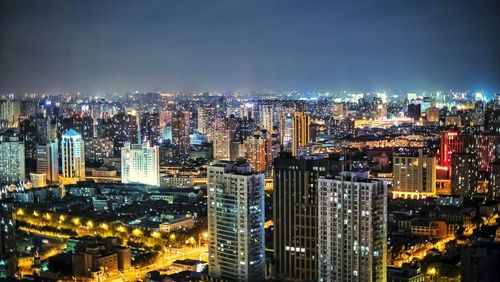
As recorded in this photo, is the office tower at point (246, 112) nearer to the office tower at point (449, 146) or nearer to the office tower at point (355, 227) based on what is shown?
the office tower at point (449, 146)

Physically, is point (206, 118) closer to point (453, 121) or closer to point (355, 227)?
point (453, 121)

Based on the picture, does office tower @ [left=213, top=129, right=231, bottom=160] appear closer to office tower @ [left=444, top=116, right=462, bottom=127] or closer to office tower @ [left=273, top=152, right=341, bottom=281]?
office tower @ [left=444, top=116, right=462, bottom=127]

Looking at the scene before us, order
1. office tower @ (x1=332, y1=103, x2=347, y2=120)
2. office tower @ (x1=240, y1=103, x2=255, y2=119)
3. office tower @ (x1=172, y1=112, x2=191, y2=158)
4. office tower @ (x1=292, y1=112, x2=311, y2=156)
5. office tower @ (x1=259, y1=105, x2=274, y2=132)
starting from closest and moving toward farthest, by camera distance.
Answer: office tower @ (x1=292, y1=112, x2=311, y2=156) → office tower @ (x1=172, y1=112, x2=191, y2=158) → office tower @ (x1=259, y1=105, x2=274, y2=132) → office tower @ (x1=240, y1=103, x2=255, y2=119) → office tower @ (x1=332, y1=103, x2=347, y2=120)

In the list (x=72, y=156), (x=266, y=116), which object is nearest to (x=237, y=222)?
(x=72, y=156)

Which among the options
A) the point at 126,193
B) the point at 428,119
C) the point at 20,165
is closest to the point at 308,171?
the point at 126,193

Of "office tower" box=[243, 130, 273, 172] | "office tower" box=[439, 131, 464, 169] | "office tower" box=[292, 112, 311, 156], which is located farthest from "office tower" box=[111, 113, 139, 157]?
"office tower" box=[439, 131, 464, 169]

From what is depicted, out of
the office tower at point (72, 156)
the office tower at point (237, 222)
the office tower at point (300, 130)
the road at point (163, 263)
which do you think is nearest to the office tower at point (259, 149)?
the office tower at point (300, 130)
